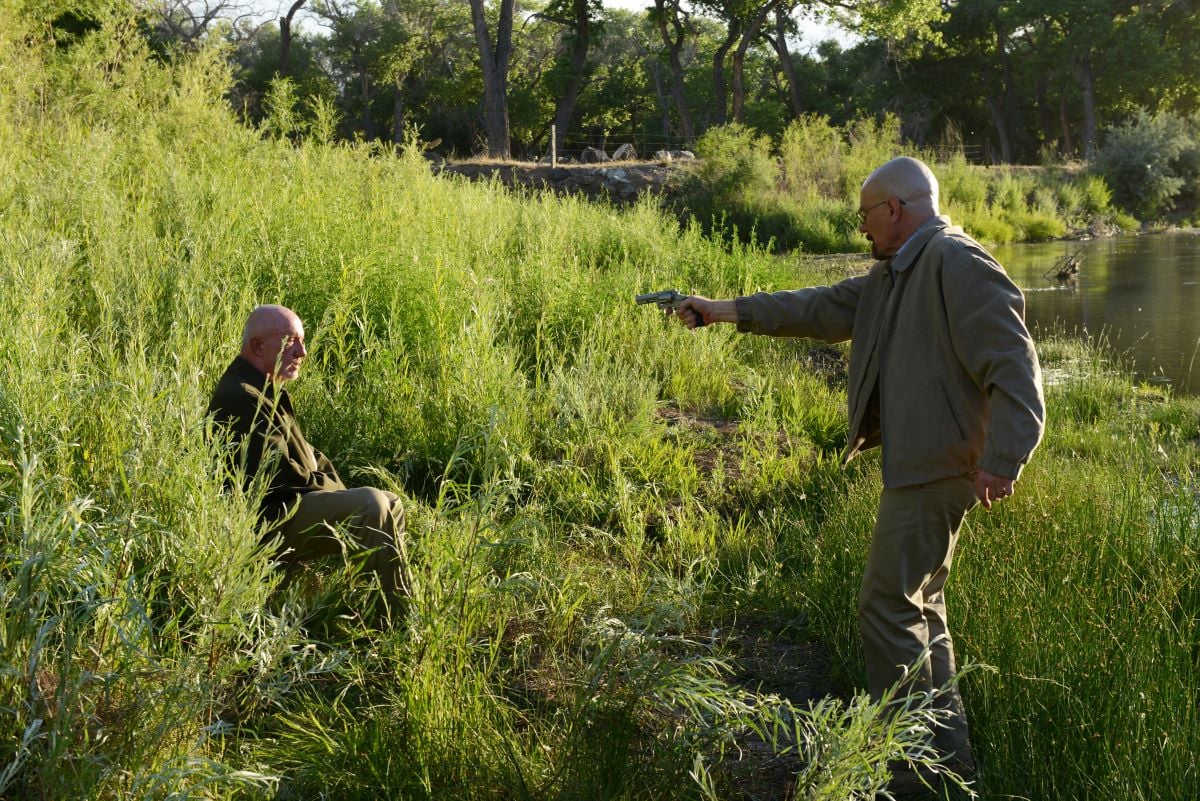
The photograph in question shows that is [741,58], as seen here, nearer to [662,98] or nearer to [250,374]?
[662,98]

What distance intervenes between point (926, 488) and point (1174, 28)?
5358 cm

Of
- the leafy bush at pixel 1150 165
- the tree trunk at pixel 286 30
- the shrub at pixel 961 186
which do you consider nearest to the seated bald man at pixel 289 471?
the shrub at pixel 961 186

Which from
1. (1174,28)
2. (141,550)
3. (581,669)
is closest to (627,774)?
(581,669)

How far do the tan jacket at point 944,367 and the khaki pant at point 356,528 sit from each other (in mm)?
1696

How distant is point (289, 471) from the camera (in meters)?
3.94

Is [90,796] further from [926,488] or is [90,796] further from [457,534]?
[926,488]

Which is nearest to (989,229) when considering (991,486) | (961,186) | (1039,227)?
(961,186)

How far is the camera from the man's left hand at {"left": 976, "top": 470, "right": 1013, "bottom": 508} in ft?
10.3

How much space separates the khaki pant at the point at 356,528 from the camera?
12.4 feet

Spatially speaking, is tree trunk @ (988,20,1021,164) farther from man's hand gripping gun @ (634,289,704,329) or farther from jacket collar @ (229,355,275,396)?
jacket collar @ (229,355,275,396)

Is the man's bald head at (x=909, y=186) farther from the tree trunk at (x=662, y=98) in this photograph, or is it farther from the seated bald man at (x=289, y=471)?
the tree trunk at (x=662, y=98)

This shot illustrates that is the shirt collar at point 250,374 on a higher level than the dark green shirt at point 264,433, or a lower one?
higher

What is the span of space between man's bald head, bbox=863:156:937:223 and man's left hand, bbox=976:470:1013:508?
93 centimetres

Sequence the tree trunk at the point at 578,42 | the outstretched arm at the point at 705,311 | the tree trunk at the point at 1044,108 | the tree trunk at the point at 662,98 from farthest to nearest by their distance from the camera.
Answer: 1. the tree trunk at the point at 1044,108
2. the tree trunk at the point at 662,98
3. the tree trunk at the point at 578,42
4. the outstretched arm at the point at 705,311
